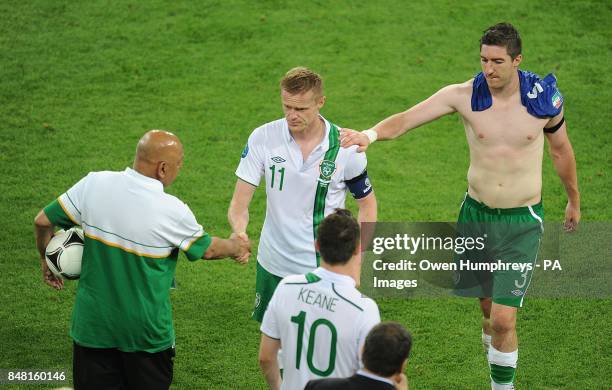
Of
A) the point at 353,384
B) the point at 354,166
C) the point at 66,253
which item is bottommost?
the point at 353,384

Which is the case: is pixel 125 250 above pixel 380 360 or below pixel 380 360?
above

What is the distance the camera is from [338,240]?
417 centimetres

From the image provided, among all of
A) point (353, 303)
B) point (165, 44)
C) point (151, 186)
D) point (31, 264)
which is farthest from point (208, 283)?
point (165, 44)

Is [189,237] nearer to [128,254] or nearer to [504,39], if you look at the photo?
[128,254]

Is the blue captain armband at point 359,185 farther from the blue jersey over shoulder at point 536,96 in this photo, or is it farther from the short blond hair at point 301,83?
the blue jersey over shoulder at point 536,96

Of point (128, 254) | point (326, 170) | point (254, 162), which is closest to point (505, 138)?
point (326, 170)

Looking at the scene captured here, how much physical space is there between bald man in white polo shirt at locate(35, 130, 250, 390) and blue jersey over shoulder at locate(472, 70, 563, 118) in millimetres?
2116

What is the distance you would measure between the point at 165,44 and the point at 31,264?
463 cm

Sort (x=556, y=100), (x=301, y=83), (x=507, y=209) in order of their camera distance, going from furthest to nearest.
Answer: (x=507, y=209), (x=556, y=100), (x=301, y=83)

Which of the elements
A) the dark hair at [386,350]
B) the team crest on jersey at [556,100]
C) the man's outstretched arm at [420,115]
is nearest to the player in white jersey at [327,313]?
the dark hair at [386,350]

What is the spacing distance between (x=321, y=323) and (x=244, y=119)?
6543 millimetres

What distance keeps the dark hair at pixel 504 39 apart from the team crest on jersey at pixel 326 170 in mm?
1264

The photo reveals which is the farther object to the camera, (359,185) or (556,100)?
(556,100)

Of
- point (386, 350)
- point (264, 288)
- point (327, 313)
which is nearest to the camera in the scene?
point (386, 350)
